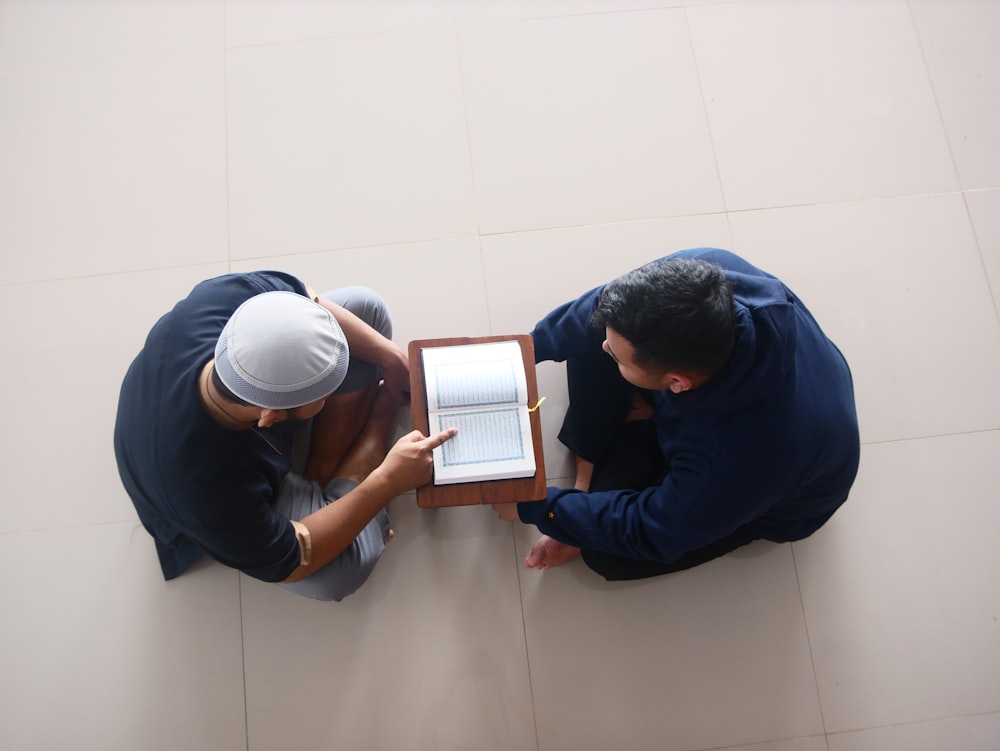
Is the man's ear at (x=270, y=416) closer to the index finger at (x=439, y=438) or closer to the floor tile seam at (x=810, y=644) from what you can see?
the index finger at (x=439, y=438)

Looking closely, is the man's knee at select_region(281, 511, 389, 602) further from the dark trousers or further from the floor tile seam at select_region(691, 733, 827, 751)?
the floor tile seam at select_region(691, 733, 827, 751)

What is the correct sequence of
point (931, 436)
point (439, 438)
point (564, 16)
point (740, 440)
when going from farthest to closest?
point (564, 16)
point (931, 436)
point (439, 438)
point (740, 440)

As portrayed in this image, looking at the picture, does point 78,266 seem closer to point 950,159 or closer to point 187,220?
point 187,220

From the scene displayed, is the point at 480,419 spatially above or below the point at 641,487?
above

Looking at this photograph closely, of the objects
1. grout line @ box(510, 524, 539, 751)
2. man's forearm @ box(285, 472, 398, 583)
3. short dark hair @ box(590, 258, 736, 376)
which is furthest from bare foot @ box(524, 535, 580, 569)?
short dark hair @ box(590, 258, 736, 376)

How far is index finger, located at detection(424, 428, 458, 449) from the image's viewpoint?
126 cm

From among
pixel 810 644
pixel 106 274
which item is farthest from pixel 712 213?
pixel 106 274

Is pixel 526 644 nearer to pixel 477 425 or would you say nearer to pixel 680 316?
pixel 477 425

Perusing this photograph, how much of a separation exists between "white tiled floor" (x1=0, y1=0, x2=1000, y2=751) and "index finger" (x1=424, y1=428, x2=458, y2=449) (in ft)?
1.37

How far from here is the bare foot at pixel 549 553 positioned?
1549 mm

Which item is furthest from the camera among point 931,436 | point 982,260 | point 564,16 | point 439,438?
point 564,16

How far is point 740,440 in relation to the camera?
3.63 ft

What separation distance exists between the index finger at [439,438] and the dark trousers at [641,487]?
45cm

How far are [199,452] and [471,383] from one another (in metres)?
0.51
